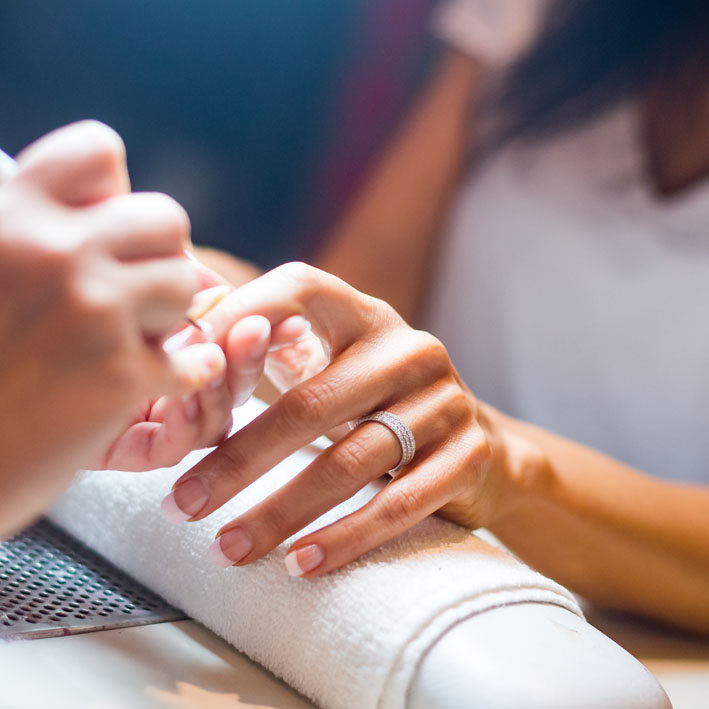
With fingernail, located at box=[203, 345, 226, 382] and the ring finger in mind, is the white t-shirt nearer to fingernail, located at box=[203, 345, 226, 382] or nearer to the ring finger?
the ring finger

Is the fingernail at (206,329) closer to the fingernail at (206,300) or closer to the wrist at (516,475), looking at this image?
the fingernail at (206,300)

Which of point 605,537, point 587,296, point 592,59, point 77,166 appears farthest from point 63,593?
point 592,59

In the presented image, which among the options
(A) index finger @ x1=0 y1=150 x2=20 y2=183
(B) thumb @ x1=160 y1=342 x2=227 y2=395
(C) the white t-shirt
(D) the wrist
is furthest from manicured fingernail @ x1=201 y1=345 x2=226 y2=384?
(C) the white t-shirt

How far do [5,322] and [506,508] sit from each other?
0.43 metres

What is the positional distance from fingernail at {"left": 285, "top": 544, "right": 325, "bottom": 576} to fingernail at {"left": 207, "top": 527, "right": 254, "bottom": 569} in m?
0.03

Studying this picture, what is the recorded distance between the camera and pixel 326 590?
398 millimetres

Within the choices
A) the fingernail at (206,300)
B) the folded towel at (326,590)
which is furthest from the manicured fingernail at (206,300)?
the folded towel at (326,590)

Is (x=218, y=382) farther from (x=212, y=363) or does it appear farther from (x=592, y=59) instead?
(x=592, y=59)

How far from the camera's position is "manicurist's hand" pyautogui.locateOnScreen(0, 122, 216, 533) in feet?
0.85

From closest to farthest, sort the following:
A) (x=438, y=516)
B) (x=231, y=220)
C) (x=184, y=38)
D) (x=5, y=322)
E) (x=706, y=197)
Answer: (x=5, y=322) < (x=438, y=516) < (x=706, y=197) < (x=184, y=38) < (x=231, y=220)

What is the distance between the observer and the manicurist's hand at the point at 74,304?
0.26m

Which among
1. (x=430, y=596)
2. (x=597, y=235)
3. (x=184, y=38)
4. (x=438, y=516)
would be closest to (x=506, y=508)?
(x=438, y=516)

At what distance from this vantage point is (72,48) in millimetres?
1155

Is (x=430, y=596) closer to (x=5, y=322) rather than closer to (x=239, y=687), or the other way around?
(x=239, y=687)
